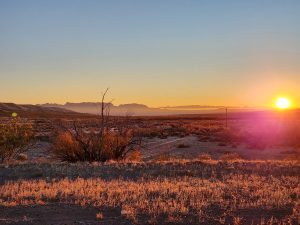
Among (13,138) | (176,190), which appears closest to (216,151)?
(13,138)

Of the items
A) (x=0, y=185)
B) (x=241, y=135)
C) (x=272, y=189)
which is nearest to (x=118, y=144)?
(x=0, y=185)

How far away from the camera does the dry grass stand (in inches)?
424

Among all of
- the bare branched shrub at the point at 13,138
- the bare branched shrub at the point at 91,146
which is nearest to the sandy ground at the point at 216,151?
the bare branched shrub at the point at 91,146

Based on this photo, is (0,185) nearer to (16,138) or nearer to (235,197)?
(235,197)

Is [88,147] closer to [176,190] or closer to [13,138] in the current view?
[13,138]

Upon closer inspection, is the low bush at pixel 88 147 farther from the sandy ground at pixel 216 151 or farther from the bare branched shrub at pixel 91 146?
the sandy ground at pixel 216 151

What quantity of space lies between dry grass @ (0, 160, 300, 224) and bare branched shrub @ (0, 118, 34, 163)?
5775mm

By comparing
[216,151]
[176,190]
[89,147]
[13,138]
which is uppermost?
[13,138]

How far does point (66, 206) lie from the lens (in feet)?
38.1

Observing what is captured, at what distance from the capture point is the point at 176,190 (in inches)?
529

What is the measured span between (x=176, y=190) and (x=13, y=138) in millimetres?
13761

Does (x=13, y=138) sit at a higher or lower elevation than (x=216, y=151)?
higher

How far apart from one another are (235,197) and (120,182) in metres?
4.00

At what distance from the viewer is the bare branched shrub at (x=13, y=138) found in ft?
81.3
